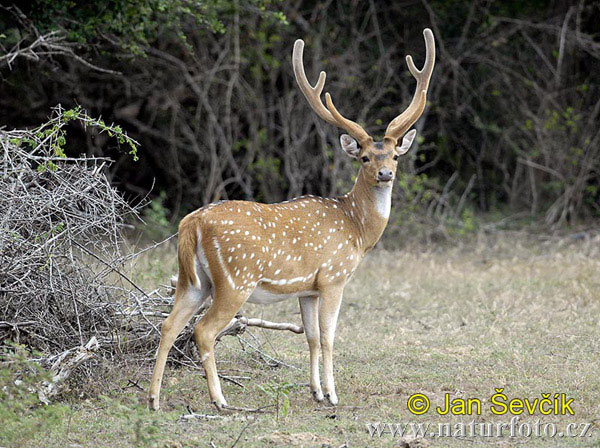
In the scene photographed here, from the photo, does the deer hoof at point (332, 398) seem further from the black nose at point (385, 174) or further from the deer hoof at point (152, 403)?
the black nose at point (385, 174)

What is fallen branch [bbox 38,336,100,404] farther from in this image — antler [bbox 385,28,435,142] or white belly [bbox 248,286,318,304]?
antler [bbox 385,28,435,142]

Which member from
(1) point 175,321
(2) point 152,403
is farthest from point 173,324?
(2) point 152,403

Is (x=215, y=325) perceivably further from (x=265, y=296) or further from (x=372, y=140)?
(x=372, y=140)

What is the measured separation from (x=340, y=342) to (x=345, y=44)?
23.7 feet

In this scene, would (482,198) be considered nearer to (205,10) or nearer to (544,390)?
(205,10)

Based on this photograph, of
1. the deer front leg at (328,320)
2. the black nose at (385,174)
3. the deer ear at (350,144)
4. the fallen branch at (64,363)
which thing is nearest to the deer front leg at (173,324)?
the fallen branch at (64,363)

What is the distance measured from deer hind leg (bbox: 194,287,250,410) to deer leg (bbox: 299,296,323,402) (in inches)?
26.2

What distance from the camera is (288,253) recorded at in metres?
5.91

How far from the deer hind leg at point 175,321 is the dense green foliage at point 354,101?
7.16 m

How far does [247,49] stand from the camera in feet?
44.0

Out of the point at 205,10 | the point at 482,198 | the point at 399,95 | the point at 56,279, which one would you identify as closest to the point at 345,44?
the point at 399,95

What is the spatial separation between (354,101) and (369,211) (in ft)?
24.8

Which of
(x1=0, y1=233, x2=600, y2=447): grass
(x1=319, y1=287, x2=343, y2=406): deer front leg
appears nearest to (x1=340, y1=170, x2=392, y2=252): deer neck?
(x1=319, y1=287, x2=343, y2=406): deer front leg

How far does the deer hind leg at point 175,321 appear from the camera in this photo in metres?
5.62
